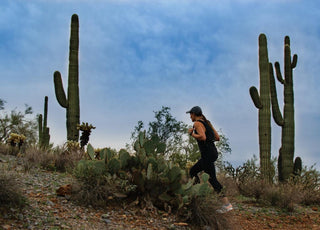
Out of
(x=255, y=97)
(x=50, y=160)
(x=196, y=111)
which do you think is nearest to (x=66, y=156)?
(x=50, y=160)

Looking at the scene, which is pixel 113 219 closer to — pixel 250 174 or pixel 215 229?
pixel 215 229

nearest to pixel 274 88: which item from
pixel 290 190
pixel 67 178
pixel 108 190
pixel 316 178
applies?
pixel 316 178

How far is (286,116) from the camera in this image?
51.2ft

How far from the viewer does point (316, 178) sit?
13.8 m

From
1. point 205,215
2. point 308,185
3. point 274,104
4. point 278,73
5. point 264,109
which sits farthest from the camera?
point 278,73

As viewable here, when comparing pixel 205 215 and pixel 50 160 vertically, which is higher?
pixel 50 160

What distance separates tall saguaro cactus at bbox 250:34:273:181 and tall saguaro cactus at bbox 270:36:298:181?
1.02 metres

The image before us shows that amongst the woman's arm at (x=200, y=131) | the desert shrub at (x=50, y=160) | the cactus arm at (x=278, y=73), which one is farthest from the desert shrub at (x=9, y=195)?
the cactus arm at (x=278, y=73)

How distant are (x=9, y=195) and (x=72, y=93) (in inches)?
373

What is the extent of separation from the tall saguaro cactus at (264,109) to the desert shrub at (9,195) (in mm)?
9791

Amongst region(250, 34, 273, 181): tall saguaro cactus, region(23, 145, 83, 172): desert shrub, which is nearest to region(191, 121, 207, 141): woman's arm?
region(23, 145, 83, 172): desert shrub

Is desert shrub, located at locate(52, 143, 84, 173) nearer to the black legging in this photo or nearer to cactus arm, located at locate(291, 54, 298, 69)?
the black legging

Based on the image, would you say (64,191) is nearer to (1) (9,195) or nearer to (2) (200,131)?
(1) (9,195)

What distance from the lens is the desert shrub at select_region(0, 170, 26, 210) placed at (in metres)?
5.95
